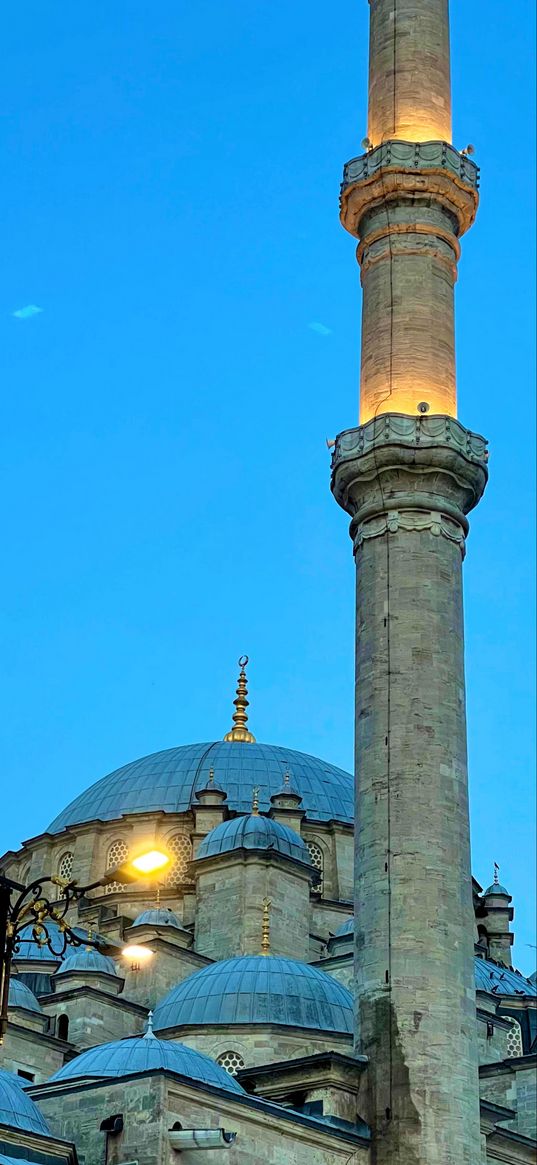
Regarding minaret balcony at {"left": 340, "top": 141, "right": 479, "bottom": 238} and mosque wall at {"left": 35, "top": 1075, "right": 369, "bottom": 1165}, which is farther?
minaret balcony at {"left": 340, "top": 141, "right": 479, "bottom": 238}

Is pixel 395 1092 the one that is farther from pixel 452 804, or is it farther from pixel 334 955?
pixel 334 955

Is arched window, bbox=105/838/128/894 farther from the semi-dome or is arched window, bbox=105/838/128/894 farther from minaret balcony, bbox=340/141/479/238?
minaret balcony, bbox=340/141/479/238

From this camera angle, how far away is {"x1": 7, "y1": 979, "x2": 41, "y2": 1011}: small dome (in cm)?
2461

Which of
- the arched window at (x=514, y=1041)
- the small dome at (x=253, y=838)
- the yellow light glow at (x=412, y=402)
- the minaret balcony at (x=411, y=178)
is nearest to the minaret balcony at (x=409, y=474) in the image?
the yellow light glow at (x=412, y=402)

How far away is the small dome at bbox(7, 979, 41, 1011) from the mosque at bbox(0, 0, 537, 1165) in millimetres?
51

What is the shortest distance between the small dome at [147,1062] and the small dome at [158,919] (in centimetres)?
710

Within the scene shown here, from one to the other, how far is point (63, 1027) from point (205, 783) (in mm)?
8079

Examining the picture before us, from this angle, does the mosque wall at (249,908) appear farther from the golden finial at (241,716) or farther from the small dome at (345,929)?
the golden finial at (241,716)

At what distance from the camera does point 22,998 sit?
81.6 feet

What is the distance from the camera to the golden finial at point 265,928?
2434cm

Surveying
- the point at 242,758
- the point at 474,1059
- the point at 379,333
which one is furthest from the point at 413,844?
the point at 242,758

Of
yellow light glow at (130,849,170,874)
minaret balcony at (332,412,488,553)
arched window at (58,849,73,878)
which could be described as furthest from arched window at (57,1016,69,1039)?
yellow light glow at (130,849,170,874)

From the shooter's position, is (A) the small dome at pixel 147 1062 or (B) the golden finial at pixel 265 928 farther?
(B) the golden finial at pixel 265 928

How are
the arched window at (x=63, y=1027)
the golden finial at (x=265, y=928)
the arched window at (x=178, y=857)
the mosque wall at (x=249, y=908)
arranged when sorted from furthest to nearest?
the arched window at (x=178, y=857)
the mosque wall at (x=249, y=908)
the arched window at (x=63, y=1027)
the golden finial at (x=265, y=928)
